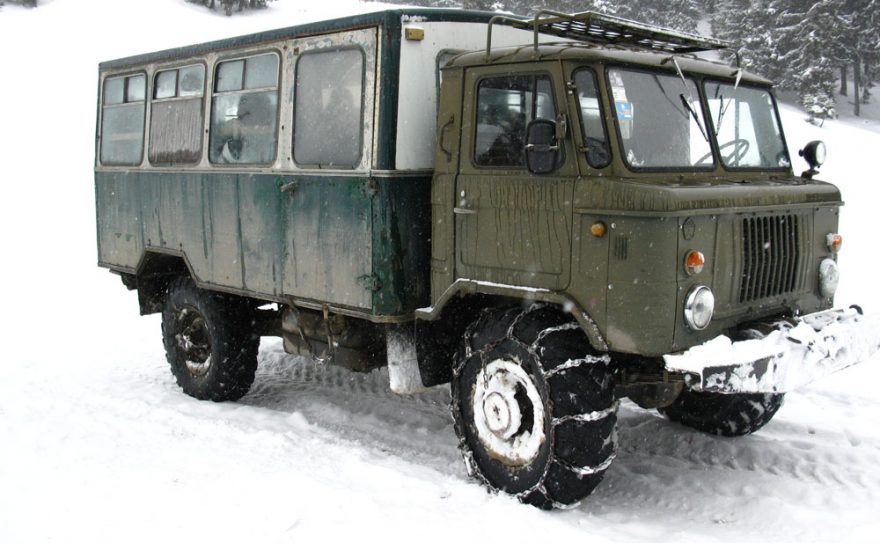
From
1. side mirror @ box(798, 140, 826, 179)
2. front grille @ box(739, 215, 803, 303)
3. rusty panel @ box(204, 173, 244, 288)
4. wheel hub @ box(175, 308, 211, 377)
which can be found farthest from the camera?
wheel hub @ box(175, 308, 211, 377)

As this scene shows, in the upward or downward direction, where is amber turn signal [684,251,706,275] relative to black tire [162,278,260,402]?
upward

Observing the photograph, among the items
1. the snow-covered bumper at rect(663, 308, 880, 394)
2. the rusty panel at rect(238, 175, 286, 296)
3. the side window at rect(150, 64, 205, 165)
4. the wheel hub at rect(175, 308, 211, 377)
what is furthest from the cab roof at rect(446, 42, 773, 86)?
the wheel hub at rect(175, 308, 211, 377)

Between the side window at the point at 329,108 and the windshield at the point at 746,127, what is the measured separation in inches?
97.4

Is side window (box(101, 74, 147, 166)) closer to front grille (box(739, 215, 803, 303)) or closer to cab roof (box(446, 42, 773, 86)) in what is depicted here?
cab roof (box(446, 42, 773, 86))

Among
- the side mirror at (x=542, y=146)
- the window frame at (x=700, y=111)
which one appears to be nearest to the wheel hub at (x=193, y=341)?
the side mirror at (x=542, y=146)

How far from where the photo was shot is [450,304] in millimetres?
6070

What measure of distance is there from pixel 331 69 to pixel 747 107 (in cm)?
306

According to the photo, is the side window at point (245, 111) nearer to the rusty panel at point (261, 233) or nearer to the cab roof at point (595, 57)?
the rusty panel at point (261, 233)

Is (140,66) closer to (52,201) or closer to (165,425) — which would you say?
(165,425)

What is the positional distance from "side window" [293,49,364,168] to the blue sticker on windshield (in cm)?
193

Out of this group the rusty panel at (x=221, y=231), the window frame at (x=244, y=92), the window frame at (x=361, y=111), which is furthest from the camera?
the rusty panel at (x=221, y=231)

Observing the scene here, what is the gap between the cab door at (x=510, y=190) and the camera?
5.25 m

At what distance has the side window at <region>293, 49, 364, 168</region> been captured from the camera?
6.30m

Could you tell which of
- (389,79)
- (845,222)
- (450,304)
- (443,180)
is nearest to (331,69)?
(389,79)
